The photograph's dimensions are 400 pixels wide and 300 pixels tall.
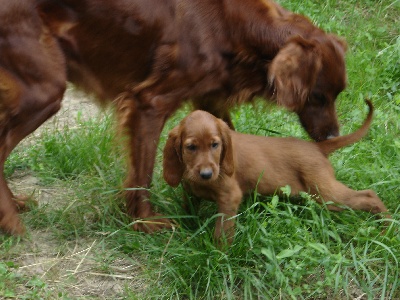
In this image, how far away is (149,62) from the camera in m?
4.37

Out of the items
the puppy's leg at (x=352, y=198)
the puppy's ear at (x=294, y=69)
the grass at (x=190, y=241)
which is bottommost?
the grass at (x=190, y=241)

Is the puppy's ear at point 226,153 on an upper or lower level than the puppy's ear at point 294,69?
lower

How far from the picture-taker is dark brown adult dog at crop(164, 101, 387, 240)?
3824 millimetres

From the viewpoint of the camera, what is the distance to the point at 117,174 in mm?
4633

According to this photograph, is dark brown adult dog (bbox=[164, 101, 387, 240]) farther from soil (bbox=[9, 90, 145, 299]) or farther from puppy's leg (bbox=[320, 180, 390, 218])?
soil (bbox=[9, 90, 145, 299])

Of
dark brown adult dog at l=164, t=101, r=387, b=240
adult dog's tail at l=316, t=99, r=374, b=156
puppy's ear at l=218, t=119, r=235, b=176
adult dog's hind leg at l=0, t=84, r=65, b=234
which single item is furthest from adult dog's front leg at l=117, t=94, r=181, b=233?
adult dog's tail at l=316, t=99, r=374, b=156

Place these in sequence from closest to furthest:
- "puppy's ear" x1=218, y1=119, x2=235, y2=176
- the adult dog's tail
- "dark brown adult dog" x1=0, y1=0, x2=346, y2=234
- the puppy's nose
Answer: the puppy's nose
"puppy's ear" x1=218, y1=119, x2=235, y2=176
"dark brown adult dog" x1=0, y1=0, x2=346, y2=234
the adult dog's tail

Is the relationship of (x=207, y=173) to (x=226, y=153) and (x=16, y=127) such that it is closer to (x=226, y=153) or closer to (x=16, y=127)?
(x=226, y=153)

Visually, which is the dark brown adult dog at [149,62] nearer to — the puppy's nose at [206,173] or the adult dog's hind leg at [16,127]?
the adult dog's hind leg at [16,127]

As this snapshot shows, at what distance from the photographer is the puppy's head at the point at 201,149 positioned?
379 cm

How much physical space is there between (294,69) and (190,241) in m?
1.11

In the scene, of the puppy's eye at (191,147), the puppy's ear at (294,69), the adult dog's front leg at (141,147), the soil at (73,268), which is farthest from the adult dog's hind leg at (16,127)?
the puppy's ear at (294,69)

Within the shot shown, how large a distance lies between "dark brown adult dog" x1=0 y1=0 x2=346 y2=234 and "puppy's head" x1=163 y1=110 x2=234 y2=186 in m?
0.41

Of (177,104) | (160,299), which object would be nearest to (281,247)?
(160,299)
